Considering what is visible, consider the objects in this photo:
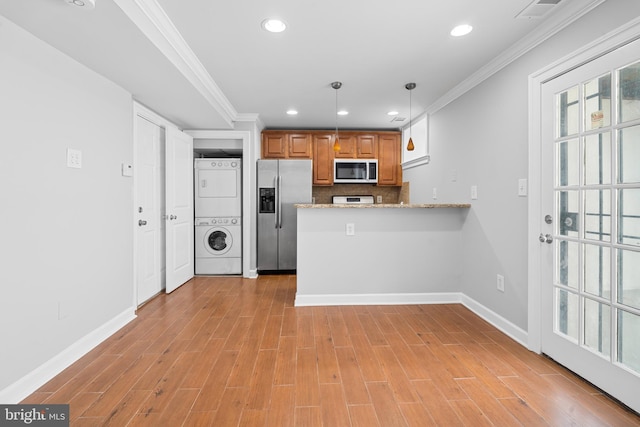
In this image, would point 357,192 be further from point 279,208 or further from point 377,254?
point 377,254

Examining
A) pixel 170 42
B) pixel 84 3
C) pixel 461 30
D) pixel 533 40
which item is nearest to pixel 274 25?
pixel 170 42

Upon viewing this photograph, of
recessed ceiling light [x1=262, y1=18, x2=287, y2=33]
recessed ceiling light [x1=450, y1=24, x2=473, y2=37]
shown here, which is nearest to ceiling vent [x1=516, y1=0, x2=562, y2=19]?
recessed ceiling light [x1=450, y1=24, x2=473, y2=37]

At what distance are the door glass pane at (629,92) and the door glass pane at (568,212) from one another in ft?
1.66

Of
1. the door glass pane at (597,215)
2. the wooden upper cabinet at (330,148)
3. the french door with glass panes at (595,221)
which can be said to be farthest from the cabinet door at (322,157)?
the door glass pane at (597,215)

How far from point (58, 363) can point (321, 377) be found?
1.70 meters

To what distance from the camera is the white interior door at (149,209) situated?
3.20 metres

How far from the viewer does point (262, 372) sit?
1943 millimetres

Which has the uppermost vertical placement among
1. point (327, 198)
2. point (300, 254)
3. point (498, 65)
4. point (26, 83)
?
point (498, 65)

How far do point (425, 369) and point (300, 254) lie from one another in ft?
5.30

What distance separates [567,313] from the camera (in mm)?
2008

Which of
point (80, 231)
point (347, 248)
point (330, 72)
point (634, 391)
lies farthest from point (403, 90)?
point (80, 231)

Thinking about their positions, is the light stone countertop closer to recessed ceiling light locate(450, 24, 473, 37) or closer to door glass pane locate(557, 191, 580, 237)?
door glass pane locate(557, 191, 580, 237)

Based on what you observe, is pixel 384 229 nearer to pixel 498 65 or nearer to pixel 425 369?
pixel 425 369

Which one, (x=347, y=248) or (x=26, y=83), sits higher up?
(x=26, y=83)
